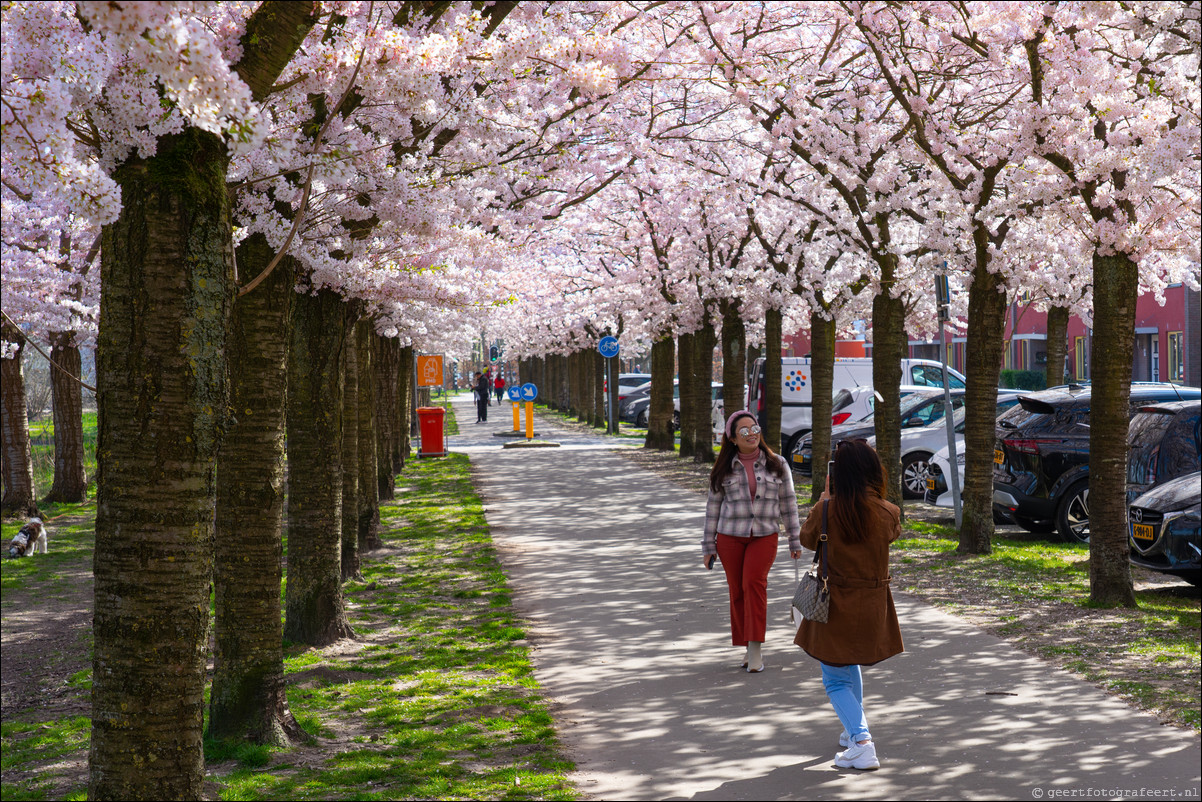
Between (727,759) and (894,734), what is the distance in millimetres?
964

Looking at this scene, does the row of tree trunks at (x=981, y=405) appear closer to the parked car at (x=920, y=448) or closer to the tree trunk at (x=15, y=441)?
the parked car at (x=920, y=448)

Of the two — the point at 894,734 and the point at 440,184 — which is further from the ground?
the point at 440,184

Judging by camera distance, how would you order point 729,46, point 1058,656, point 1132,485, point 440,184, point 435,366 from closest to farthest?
point 1058,656 < point 440,184 < point 1132,485 < point 729,46 < point 435,366

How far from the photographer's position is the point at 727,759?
5.58 meters

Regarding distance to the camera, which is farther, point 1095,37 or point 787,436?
point 787,436

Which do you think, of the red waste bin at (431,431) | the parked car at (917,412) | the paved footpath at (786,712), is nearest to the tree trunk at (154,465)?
the paved footpath at (786,712)

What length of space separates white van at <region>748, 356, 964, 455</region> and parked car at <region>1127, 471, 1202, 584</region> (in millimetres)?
13242

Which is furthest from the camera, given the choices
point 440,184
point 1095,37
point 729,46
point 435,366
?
point 435,366

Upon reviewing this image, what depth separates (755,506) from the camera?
771 centimetres

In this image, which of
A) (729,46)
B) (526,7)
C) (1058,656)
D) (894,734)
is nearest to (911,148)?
(729,46)

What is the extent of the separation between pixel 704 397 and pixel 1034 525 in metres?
12.6

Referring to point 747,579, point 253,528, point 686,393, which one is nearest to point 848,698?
point 747,579

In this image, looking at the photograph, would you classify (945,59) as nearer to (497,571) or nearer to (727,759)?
(497,571)

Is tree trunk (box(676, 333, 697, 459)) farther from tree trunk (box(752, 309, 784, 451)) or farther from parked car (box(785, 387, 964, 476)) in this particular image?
parked car (box(785, 387, 964, 476))
